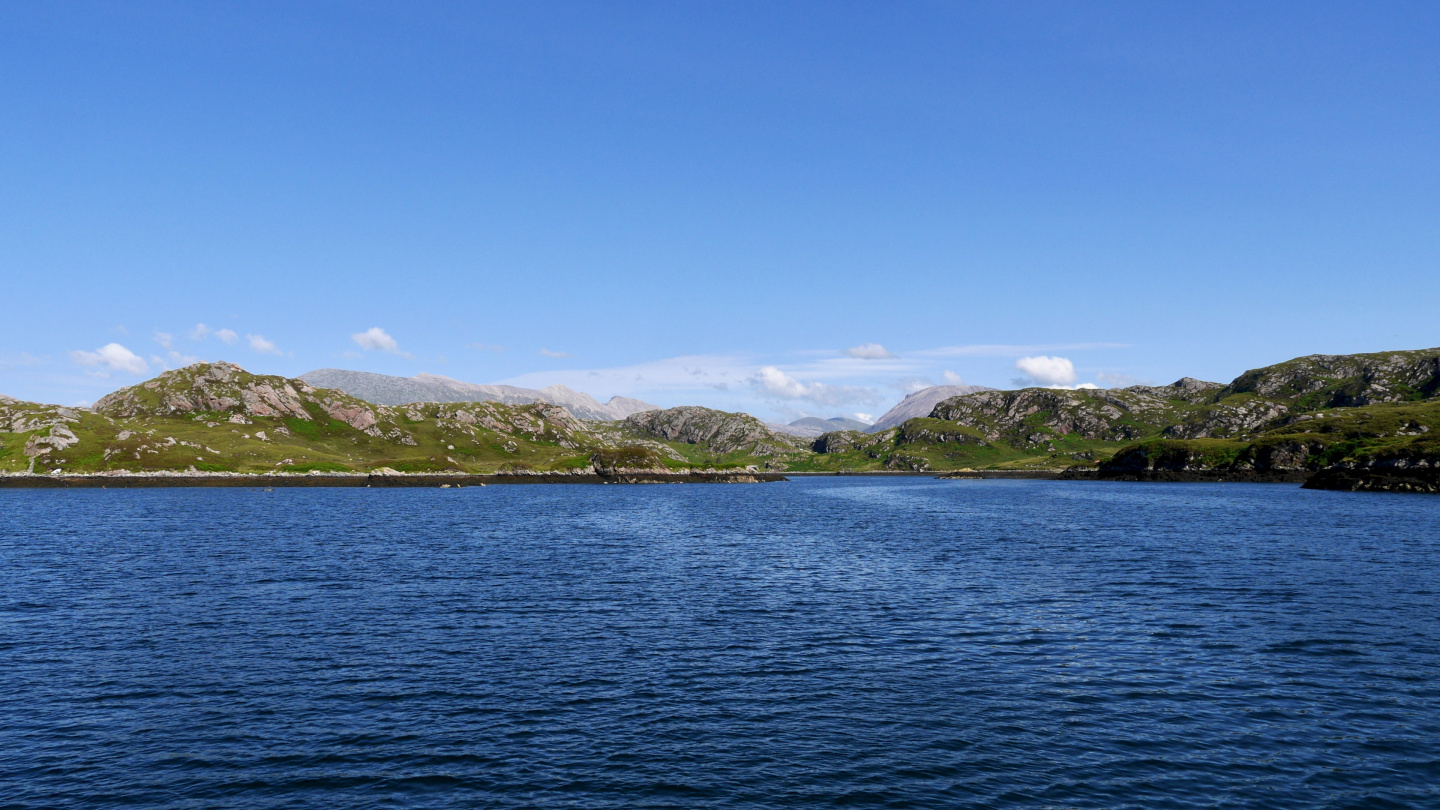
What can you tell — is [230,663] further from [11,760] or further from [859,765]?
[859,765]

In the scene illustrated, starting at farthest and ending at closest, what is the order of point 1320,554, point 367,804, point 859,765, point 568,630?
point 1320,554, point 568,630, point 859,765, point 367,804

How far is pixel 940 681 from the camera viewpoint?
3519 cm

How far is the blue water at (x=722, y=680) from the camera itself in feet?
80.4

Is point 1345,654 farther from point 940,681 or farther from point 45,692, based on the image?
point 45,692

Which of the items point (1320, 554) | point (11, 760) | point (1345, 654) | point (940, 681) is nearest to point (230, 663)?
point (11, 760)

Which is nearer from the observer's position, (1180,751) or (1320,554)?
(1180,751)

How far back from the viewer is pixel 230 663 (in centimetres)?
3881

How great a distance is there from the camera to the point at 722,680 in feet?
117

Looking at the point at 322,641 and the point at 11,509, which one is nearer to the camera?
the point at 322,641

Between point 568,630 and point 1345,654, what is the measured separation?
4086 centimetres

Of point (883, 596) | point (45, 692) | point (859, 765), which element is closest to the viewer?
point (859, 765)

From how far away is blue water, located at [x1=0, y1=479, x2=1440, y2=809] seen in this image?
80.4 feet

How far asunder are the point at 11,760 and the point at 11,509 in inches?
6739

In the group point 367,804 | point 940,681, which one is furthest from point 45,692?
point 940,681
